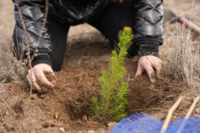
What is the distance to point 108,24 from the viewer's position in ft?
7.95

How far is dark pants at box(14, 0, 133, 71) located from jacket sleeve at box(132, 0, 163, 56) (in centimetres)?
37

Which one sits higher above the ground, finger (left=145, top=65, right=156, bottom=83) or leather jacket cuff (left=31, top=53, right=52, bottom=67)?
leather jacket cuff (left=31, top=53, right=52, bottom=67)

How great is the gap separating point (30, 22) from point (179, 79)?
154 centimetres

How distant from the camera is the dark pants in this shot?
227 centimetres

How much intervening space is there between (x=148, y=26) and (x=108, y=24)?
2.16 feet

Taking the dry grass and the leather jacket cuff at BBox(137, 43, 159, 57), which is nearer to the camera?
the dry grass

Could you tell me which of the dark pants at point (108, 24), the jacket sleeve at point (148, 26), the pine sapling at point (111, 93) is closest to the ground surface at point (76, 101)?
the pine sapling at point (111, 93)

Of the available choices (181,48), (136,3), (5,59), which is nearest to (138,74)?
(181,48)

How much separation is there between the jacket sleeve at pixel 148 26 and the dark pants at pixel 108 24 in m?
0.37

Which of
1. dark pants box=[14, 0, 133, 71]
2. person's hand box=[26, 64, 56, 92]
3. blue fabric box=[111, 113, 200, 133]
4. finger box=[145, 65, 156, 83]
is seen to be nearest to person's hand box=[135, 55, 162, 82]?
finger box=[145, 65, 156, 83]

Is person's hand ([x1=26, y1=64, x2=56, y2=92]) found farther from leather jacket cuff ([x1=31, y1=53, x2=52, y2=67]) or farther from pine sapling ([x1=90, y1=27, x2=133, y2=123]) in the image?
pine sapling ([x1=90, y1=27, x2=133, y2=123])

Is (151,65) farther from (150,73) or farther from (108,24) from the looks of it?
(108,24)

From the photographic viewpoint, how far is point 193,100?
1.27 m

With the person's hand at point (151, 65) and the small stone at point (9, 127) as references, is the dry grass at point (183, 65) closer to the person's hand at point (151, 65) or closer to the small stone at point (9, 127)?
the person's hand at point (151, 65)
